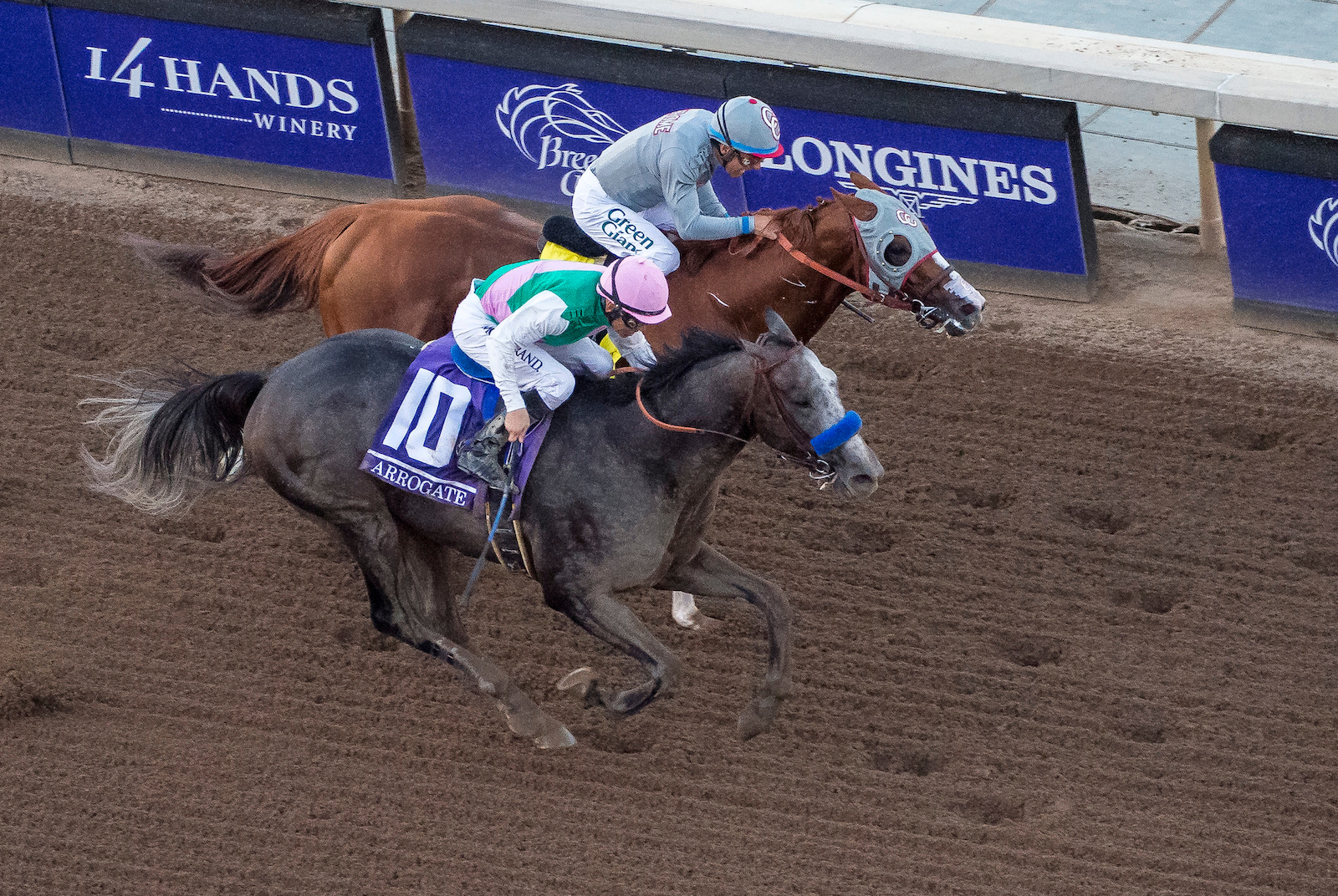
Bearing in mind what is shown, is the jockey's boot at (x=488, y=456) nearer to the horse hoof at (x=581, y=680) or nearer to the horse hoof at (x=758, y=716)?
the horse hoof at (x=581, y=680)

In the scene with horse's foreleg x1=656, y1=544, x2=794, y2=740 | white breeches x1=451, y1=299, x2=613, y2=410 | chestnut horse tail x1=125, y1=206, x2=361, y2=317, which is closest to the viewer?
white breeches x1=451, y1=299, x2=613, y2=410

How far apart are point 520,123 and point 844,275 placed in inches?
137

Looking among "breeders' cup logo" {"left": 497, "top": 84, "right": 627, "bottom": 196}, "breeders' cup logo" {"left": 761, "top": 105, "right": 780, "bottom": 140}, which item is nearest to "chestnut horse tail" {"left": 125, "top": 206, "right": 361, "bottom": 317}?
"breeders' cup logo" {"left": 761, "top": 105, "right": 780, "bottom": 140}

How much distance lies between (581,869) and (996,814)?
1.50 meters

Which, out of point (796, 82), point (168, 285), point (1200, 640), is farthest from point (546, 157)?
point (1200, 640)

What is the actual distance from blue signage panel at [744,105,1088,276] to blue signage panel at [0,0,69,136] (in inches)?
180

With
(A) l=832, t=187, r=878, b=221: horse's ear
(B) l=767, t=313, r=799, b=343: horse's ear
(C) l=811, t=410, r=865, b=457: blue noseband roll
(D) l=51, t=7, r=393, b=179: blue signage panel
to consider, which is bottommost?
(C) l=811, t=410, r=865, b=457: blue noseband roll

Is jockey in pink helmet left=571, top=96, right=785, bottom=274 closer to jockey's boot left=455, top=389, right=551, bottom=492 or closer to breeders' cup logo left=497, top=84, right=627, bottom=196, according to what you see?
jockey's boot left=455, top=389, right=551, bottom=492

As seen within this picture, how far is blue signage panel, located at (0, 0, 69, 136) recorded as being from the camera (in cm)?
923

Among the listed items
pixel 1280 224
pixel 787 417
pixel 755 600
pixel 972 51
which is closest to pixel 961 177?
pixel 972 51

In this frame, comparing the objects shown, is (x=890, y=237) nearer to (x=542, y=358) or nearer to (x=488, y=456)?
(x=542, y=358)

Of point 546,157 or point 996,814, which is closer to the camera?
point 996,814

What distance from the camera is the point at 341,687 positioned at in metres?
5.96

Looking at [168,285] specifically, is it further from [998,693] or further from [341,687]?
[998,693]
